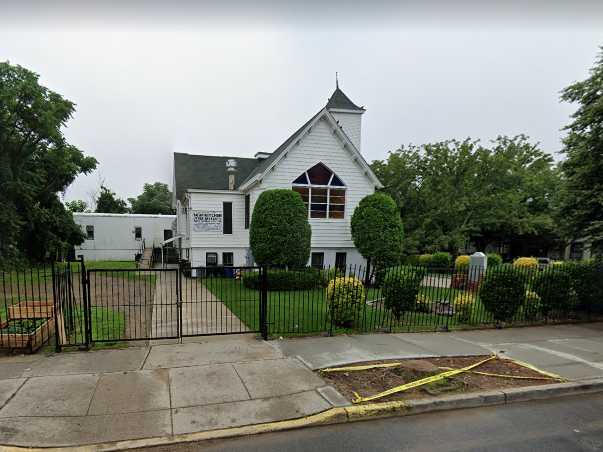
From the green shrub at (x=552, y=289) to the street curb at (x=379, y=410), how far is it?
4533mm

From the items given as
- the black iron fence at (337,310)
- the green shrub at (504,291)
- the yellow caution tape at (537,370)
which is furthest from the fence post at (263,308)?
the green shrub at (504,291)

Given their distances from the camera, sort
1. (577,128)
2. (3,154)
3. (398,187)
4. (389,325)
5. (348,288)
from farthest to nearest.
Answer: (398,187), (3,154), (577,128), (389,325), (348,288)

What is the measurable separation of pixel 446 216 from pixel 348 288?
23978 mm

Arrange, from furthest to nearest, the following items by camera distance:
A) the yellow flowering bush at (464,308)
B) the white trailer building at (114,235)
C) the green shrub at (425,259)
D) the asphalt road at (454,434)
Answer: the white trailer building at (114,235) → the green shrub at (425,259) → the yellow flowering bush at (464,308) → the asphalt road at (454,434)

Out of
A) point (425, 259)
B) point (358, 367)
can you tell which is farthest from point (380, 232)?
point (425, 259)

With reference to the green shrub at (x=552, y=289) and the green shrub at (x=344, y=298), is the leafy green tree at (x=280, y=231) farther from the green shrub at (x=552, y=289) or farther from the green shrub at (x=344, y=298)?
the green shrub at (x=552, y=289)

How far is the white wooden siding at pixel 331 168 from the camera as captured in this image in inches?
680

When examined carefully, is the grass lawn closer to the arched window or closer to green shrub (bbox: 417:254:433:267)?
the arched window

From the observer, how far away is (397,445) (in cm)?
385

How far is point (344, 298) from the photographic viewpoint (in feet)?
26.8

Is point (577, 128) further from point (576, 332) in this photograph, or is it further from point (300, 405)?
point (300, 405)

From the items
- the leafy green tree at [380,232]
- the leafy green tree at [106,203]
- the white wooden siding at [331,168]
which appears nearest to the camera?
the leafy green tree at [380,232]

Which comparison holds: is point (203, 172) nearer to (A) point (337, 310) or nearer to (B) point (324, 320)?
(B) point (324, 320)

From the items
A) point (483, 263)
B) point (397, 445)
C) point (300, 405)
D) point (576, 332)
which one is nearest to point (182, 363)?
point (300, 405)
